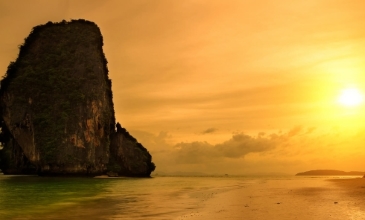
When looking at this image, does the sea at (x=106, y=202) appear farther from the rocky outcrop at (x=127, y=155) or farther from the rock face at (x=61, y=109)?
the rocky outcrop at (x=127, y=155)

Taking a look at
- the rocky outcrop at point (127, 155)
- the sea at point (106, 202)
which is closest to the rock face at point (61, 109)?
the rocky outcrop at point (127, 155)

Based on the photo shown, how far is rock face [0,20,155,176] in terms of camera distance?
260ft

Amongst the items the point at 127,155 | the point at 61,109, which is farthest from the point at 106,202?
the point at 127,155

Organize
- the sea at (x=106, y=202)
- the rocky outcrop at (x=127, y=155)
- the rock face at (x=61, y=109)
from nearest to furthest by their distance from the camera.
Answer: the sea at (x=106, y=202) < the rock face at (x=61, y=109) < the rocky outcrop at (x=127, y=155)

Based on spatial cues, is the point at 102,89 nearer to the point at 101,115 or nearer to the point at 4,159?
the point at 101,115

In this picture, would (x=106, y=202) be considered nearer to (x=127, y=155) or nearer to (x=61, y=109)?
(x=61, y=109)

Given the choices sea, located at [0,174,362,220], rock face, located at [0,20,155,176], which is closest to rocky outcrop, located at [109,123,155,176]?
rock face, located at [0,20,155,176]

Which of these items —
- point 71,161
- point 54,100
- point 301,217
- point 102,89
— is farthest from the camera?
point 102,89

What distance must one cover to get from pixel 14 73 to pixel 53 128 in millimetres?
18660

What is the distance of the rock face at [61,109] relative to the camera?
260ft

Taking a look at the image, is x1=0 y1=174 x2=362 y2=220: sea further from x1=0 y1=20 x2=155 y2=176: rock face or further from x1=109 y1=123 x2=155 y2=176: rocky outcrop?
x1=109 y1=123 x2=155 y2=176: rocky outcrop

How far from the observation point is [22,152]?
84.7m

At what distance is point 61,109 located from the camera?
270 ft

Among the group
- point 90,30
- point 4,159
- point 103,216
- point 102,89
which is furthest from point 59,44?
point 103,216
